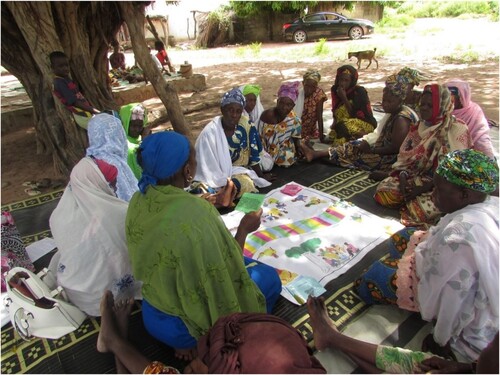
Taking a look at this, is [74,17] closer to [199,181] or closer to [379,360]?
[199,181]

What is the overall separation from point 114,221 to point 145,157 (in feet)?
2.45

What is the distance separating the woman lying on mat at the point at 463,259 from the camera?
1595 millimetres

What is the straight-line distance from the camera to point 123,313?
220cm

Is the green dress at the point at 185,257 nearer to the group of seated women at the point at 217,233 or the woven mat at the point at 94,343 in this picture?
the group of seated women at the point at 217,233

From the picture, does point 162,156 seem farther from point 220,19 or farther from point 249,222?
point 220,19

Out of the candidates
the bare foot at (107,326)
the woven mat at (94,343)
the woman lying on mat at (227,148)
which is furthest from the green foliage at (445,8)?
the bare foot at (107,326)

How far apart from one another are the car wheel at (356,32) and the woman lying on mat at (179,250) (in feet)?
54.0

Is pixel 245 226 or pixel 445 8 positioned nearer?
pixel 245 226

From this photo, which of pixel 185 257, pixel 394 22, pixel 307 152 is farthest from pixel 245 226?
pixel 394 22

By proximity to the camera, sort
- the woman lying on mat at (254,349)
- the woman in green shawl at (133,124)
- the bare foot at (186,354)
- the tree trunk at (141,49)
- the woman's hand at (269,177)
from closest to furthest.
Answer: the woman lying on mat at (254,349) < the bare foot at (186,354) < the woman in green shawl at (133,124) < the woman's hand at (269,177) < the tree trunk at (141,49)

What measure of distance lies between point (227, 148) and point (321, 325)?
2166 millimetres

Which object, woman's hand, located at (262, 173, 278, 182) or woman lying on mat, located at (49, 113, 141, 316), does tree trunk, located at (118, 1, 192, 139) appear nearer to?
A: woman's hand, located at (262, 173, 278, 182)

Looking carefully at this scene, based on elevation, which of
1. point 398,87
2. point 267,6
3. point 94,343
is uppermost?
point 267,6

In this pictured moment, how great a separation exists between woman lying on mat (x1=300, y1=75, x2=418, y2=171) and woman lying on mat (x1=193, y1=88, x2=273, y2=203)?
101 cm
